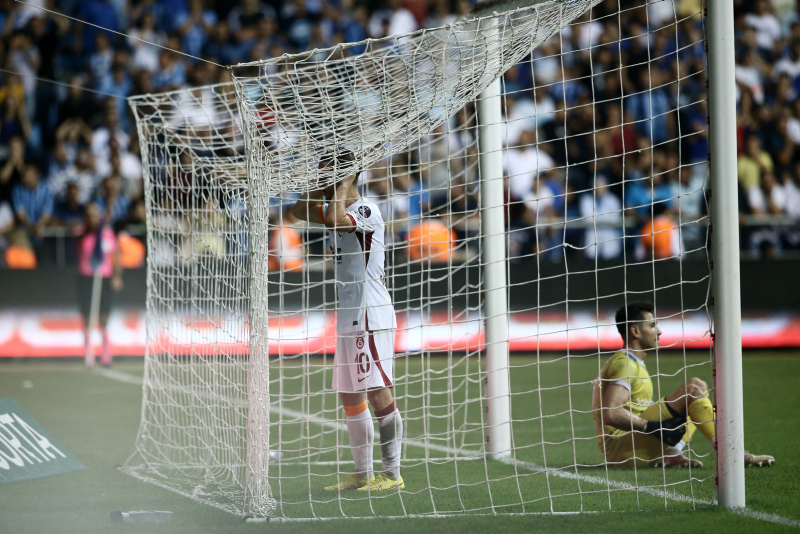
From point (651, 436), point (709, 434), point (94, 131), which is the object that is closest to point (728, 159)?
point (709, 434)

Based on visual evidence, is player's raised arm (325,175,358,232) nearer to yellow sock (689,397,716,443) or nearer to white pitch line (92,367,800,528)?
white pitch line (92,367,800,528)

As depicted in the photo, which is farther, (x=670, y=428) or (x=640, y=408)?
(x=640, y=408)

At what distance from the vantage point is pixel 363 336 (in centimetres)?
477

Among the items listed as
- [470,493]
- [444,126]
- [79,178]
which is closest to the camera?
[470,493]

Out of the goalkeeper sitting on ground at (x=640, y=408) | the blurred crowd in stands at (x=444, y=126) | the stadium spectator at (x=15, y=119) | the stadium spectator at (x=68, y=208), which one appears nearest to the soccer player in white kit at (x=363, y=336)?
the goalkeeper sitting on ground at (x=640, y=408)

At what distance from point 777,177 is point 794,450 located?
359 inches

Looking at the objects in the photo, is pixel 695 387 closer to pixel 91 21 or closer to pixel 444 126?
pixel 444 126

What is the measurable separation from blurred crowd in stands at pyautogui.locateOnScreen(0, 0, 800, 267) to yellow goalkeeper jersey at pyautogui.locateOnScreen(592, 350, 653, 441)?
5725 mm

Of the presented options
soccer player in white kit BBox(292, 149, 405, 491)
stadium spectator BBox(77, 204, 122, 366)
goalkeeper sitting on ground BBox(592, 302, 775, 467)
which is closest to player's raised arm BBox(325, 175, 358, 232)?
soccer player in white kit BBox(292, 149, 405, 491)

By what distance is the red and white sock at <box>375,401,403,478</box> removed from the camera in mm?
4812

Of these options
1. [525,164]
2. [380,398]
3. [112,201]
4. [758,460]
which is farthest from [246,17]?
[758,460]

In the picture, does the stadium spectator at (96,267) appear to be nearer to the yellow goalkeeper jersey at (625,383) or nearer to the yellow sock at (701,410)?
the yellow goalkeeper jersey at (625,383)

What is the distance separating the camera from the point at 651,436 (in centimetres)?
526

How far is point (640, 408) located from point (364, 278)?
1.81 m
